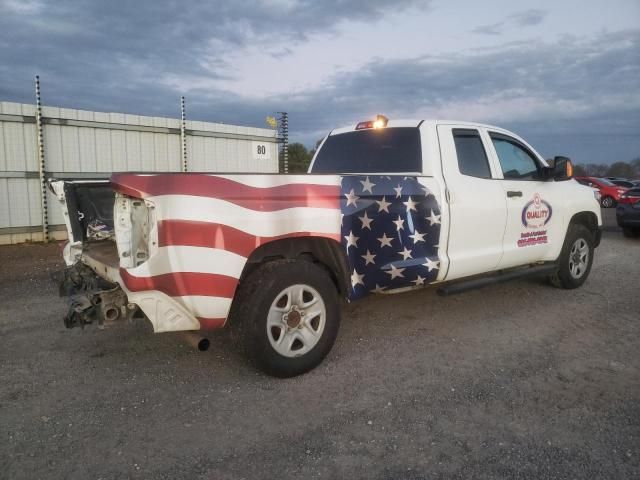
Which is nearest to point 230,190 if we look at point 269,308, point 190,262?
point 190,262

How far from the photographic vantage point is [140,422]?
9.50 feet

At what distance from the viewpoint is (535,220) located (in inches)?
205

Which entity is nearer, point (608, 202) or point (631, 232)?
point (631, 232)

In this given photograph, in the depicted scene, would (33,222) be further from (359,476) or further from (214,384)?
(359,476)

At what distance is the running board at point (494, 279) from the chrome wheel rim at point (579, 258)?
19.2 inches

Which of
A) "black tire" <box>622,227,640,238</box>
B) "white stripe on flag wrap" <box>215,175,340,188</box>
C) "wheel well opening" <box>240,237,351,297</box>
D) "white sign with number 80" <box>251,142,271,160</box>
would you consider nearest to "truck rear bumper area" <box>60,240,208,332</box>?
"wheel well opening" <box>240,237,351,297</box>

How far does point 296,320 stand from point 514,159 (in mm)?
3216

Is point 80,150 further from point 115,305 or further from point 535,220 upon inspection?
point 535,220

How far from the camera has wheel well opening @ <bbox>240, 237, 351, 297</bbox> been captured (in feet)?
10.9

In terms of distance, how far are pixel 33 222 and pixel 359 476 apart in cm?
1062

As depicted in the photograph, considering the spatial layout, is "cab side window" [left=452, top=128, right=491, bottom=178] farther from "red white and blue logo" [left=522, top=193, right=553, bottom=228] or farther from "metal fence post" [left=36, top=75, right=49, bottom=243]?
"metal fence post" [left=36, top=75, right=49, bottom=243]

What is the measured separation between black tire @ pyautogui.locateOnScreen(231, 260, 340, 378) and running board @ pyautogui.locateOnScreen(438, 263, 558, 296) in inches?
52.3

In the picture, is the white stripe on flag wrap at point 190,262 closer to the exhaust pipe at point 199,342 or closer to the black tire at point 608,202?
the exhaust pipe at point 199,342

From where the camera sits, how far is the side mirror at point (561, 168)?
520 cm
